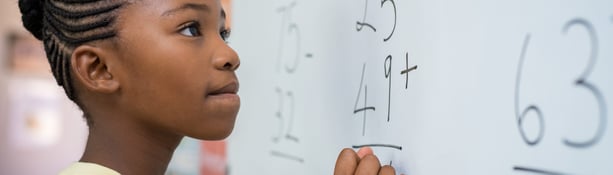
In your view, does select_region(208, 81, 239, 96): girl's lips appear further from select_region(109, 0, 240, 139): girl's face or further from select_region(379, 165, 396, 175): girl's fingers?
select_region(379, 165, 396, 175): girl's fingers

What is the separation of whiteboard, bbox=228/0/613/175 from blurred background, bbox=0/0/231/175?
5.09 feet

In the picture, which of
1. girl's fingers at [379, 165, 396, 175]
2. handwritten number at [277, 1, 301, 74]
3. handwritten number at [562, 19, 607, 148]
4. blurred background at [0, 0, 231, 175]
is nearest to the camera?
handwritten number at [562, 19, 607, 148]

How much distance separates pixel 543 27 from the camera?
0.35 metres

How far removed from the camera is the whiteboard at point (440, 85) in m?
0.33

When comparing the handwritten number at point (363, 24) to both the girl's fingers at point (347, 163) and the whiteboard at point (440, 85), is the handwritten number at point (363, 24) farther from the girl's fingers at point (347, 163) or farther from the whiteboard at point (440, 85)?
the girl's fingers at point (347, 163)

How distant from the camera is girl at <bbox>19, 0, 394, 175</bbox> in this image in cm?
50

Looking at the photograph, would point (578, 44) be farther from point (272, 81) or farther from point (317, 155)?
point (272, 81)

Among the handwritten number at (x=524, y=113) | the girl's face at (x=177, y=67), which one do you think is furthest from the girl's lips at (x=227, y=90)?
the handwritten number at (x=524, y=113)

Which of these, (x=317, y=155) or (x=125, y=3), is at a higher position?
(x=125, y=3)

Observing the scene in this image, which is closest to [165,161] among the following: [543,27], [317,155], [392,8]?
[317,155]

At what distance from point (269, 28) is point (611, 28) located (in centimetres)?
45

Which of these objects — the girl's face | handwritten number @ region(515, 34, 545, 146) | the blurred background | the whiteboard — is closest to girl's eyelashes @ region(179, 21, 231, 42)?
the girl's face

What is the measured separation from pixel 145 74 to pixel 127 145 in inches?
3.0

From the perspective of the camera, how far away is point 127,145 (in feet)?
1.78
